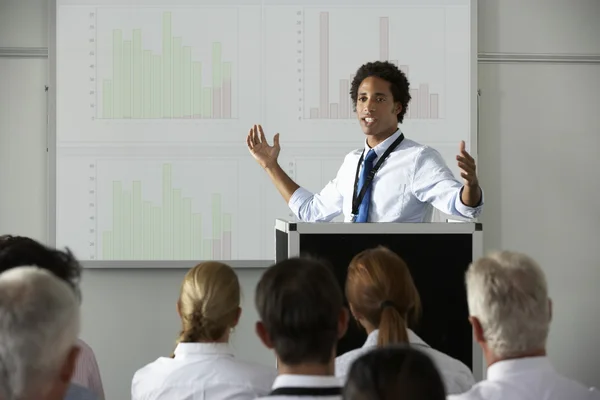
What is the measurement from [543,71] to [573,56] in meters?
0.19

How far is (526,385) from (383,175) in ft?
5.02

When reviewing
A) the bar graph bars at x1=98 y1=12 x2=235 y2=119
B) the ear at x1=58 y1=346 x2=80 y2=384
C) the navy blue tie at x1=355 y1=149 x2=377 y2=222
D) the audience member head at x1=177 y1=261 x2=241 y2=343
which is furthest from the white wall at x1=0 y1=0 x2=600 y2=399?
the ear at x1=58 y1=346 x2=80 y2=384

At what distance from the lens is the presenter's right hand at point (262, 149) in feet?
11.2

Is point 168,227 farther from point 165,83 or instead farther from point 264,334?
point 264,334

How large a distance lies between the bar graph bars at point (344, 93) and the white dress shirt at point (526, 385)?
→ 300 centimetres

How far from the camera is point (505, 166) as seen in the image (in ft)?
15.3

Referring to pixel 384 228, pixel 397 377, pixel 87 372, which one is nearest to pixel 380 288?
pixel 384 228

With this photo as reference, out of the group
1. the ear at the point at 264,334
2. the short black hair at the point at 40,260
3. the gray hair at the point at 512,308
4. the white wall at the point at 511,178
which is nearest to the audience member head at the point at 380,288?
the gray hair at the point at 512,308

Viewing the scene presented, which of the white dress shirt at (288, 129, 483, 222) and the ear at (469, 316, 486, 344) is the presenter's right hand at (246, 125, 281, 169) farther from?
the ear at (469, 316, 486, 344)

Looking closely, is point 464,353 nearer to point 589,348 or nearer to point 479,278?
point 479,278

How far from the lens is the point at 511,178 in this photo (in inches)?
184

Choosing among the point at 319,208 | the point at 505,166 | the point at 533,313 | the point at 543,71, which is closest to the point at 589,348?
the point at 505,166

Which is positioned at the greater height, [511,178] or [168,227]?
[511,178]

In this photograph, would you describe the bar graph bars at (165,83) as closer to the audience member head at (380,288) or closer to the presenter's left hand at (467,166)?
the presenter's left hand at (467,166)
